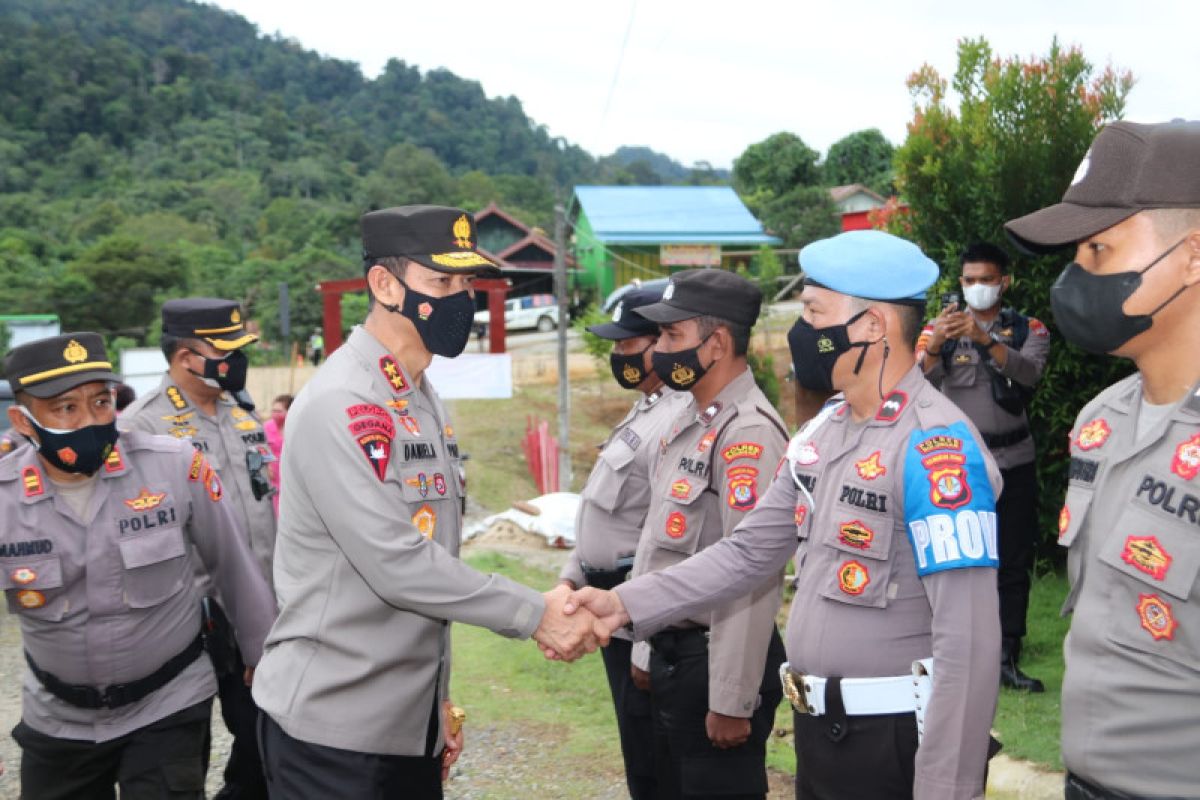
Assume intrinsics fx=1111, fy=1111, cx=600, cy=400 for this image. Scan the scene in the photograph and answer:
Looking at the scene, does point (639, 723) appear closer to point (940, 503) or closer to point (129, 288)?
point (940, 503)

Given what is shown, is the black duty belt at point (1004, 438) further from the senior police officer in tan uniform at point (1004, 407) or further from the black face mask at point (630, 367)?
the black face mask at point (630, 367)

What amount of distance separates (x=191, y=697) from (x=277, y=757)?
92 cm

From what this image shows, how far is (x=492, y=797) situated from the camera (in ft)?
18.3

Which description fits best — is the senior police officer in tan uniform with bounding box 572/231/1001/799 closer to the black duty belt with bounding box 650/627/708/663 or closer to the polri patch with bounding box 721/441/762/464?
the polri patch with bounding box 721/441/762/464

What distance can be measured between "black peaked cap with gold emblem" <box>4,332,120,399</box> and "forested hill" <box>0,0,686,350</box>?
1409 centimetres

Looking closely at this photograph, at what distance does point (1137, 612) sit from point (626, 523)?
2.52 m

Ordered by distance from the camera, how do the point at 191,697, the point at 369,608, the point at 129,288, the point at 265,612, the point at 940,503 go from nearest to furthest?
1. the point at 940,503
2. the point at 369,608
3. the point at 191,697
4. the point at 265,612
5. the point at 129,288

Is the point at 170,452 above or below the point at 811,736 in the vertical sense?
above

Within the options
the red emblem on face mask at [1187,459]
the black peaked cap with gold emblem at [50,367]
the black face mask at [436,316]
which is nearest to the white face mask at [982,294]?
the black face mask at [436,316]

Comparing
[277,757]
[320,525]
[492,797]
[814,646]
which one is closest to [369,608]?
[320,525]

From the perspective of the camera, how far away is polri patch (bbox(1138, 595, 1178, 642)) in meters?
2.14

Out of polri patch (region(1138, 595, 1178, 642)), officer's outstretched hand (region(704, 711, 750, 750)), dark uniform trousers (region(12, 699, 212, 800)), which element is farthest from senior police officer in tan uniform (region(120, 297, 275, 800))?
polri patch (region(1138, 595, 1178, 642))

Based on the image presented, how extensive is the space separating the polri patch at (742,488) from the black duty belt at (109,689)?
79.0 inches

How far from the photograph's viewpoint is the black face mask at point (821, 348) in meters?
3.06
